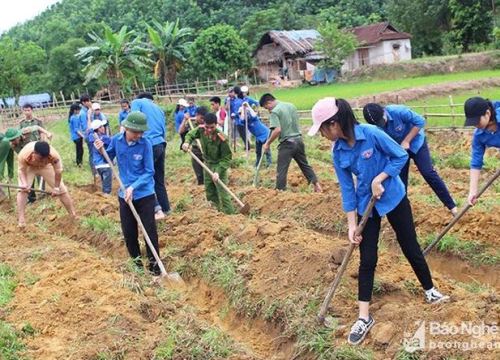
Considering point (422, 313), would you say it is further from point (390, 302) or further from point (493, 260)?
point (493, 260)

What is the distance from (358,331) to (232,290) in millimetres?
1789

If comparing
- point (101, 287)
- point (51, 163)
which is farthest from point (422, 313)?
point (51, 163)

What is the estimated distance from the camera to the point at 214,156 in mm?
7754

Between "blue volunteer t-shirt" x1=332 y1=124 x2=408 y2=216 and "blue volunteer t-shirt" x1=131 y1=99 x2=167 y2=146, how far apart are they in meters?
4.25

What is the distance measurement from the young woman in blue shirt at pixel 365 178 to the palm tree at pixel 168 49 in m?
28.4

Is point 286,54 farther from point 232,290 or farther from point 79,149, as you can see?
point 232,290

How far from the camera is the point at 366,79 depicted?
34.2 meters

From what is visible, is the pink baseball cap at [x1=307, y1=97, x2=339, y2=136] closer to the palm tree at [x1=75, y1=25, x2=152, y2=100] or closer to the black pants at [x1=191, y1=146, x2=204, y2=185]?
the black pants at [x1=191, y1=146, x2=204, y2=185]

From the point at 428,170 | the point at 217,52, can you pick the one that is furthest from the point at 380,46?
the point at 428,170

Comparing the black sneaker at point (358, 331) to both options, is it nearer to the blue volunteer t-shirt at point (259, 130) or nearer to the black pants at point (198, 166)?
the black pants at point (198, 166)

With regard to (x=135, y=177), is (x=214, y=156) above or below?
below

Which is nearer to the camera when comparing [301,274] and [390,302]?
[390,302]

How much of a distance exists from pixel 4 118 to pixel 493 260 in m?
33.7

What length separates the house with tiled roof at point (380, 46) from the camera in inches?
1602
